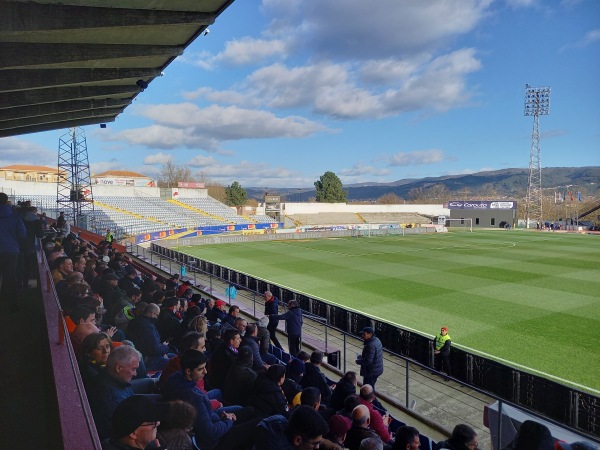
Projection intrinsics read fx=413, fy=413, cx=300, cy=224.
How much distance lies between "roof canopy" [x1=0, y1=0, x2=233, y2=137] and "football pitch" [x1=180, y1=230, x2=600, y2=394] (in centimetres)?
1168

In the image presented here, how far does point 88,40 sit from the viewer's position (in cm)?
841

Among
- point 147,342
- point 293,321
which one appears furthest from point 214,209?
point 147,342

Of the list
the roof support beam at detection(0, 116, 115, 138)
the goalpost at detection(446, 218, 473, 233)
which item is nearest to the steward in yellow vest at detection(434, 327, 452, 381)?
the roof support beam at detection(0, 116, 115, 138)

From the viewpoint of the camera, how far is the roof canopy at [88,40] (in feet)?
22.7

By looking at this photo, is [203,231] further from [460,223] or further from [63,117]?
[460,223]

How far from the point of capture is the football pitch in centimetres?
1285

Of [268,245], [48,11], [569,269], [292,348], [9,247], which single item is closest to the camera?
[9,247]

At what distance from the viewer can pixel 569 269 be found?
27.6 m

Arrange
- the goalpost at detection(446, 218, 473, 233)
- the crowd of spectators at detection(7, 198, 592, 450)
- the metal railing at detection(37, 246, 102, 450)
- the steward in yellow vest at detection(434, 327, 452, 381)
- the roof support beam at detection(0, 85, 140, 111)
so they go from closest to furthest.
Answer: the metal railing at detection(37, 246, 102, 450) → the crowd of spectators at detection(7, 198, 592, 450) → the steward in yellow vest at detection(434, 327, 452, 381) → the roof support beam at detection(0, 85, 140, 111) → the goalpost at detection(446, 218, 473, 233)

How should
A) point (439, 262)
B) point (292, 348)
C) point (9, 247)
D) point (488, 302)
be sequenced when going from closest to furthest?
point (9, 247), point (292, 348), point (488, 302), point (439, 262)

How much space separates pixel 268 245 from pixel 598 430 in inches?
1486

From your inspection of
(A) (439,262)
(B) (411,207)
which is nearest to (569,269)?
(A) (439,262)

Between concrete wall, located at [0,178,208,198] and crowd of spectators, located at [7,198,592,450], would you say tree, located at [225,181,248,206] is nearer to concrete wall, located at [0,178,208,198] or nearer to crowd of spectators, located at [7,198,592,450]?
concrete wall, located at [0,178,208,198]

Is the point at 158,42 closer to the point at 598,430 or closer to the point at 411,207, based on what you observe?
the point at 598,430
